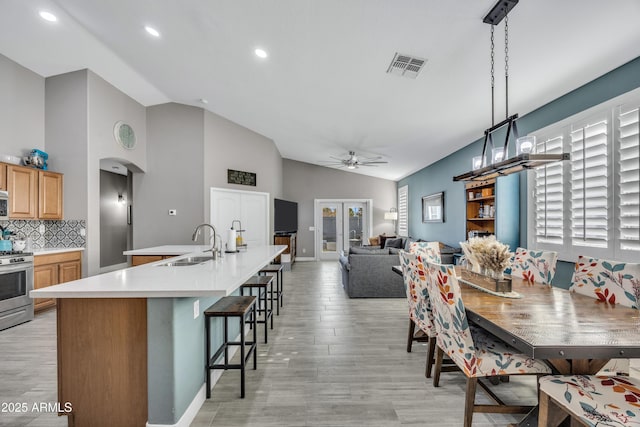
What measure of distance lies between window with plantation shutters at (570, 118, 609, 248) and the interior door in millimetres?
6838

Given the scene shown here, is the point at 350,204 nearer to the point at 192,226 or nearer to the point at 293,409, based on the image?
the point at 192,226

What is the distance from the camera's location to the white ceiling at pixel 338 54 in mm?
2225

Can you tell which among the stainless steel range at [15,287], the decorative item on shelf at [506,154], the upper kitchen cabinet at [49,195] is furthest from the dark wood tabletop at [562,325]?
the upper kitchen cabinet at [49,195]

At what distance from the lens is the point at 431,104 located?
3.70m

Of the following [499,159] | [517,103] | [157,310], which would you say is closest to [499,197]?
[517,103]

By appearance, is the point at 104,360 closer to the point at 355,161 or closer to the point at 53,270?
the point at 53,270

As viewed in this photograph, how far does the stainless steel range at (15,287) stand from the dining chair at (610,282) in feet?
18.9

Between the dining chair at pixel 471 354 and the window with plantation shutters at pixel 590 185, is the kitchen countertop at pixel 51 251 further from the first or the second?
the window with plantation shutters at pixel 590 185

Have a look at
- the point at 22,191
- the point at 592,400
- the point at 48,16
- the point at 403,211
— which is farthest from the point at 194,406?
the point at 403,211

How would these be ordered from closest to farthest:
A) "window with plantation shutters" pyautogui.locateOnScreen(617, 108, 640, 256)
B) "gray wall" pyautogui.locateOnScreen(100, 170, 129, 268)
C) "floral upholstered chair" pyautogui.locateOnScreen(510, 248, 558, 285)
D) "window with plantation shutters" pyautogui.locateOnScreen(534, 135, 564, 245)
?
"window with plantation shutters" pyautogui.locateOnScreen(617, 108, 640, 256)
"floral upholstered chair" pyautogui.locateOnScreen(510, 248, 558, 285)
"window with plantation shutters" pyautogui.locateOnScreen(534, 135, 564, 245)
"gray wall" pyautogui.locateOnScreen(100, 170, 129, 268)

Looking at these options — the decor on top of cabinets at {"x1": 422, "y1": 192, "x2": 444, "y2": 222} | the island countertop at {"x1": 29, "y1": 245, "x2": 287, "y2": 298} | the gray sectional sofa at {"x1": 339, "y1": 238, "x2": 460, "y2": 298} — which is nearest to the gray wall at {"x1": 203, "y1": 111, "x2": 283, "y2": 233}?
the gray sectional sofa at {"x1": 339, "y1": 238, "x2": 460, "y2": 298}

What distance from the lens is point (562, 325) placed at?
4.79ft

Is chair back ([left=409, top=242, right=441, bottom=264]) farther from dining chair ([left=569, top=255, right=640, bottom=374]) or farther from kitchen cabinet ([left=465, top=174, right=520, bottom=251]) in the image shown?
dining chair ([left=569, top=255, right=640, bottom=374])

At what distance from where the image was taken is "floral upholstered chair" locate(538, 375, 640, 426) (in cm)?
115
